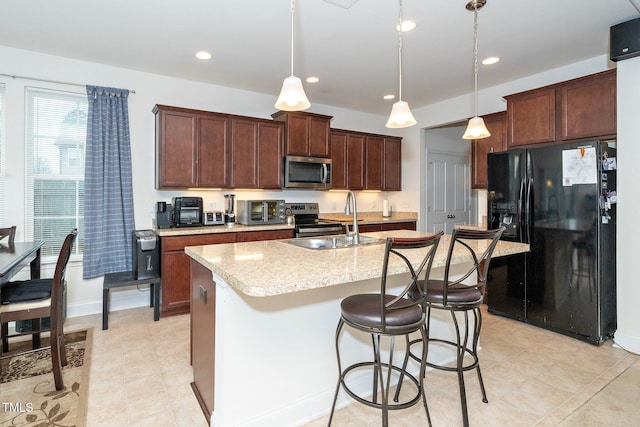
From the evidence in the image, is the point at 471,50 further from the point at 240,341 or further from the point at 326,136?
the point at 240,341

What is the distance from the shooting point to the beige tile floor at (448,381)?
191 cm

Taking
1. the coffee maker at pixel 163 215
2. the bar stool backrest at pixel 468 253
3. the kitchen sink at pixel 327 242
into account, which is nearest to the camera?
the bar stool backrest at pixel 468 253

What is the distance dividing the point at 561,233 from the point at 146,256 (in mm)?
3952

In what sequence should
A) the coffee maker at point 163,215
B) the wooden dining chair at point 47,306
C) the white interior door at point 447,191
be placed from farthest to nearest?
1. the white interior door at point 447,191
2. the coffee maker at point 163,215
3. the wooden dining chair at point 47,306

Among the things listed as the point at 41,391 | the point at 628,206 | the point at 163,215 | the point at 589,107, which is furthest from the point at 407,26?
the point at 41,391

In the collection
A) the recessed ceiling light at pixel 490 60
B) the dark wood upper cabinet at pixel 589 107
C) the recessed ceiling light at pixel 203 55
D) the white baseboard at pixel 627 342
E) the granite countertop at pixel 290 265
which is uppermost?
the recessed ceiling light at pixel 203 55

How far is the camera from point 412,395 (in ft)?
6.97

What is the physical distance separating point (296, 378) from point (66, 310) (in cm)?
295

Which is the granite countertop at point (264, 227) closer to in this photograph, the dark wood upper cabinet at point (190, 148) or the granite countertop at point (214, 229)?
the granite countertop at point (214, 229)

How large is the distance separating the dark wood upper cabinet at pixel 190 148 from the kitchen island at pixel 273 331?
1934 mm

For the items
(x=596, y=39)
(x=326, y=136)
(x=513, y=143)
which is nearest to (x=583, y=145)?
(x=513, y=143)

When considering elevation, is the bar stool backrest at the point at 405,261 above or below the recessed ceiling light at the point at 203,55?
below

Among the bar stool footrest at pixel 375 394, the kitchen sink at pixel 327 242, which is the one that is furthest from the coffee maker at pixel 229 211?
the bar stool footrest at pixel 375 394

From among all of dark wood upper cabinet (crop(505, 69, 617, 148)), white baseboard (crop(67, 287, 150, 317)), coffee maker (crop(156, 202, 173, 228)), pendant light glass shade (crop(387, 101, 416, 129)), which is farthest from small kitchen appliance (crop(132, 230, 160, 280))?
dark wood upper cabinet (crop(505, 69, 617, 148))
